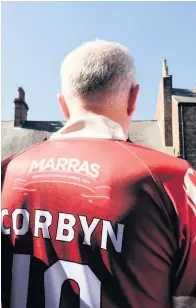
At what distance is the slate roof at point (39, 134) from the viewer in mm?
20572

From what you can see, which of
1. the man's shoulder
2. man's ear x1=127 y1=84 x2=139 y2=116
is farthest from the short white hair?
the man's shoulder

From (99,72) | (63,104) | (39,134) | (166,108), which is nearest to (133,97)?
(99,72)

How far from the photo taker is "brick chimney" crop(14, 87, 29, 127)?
22.5 meters

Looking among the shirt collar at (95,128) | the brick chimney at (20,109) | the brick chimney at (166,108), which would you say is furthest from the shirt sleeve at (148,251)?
the brick chimney at (20,109)

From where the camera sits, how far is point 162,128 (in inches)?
838

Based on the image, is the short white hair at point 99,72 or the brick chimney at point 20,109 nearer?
the short white hair at point 99,72

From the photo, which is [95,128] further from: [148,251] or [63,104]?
[148,251]

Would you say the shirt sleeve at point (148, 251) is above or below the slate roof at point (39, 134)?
below

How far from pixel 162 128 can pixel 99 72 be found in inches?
789

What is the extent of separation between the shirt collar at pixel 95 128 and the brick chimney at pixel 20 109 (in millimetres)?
21367

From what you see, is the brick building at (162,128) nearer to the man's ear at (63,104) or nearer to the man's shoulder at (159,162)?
the man's ear at (63,104)

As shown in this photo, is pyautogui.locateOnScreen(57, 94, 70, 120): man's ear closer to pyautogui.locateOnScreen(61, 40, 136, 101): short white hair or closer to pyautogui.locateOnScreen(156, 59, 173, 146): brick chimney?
pyautogui.locateOnScreen(61, 40, 136, 101): short white hair

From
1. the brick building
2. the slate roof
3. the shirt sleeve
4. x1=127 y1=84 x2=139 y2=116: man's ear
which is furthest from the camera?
the slate roof

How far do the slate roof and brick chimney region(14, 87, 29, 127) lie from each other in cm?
33
